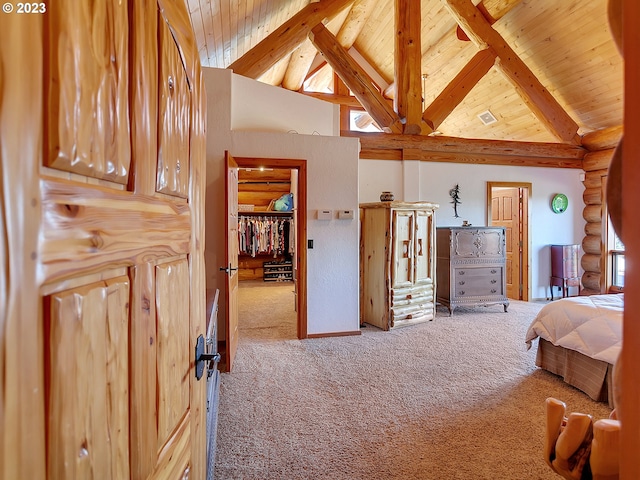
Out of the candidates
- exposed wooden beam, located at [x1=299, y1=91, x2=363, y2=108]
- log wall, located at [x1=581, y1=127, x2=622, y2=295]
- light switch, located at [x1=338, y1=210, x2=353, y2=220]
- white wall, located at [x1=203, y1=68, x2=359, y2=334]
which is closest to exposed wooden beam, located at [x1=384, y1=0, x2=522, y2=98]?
exposed wooden beam, located at [x1=299, y1=91, x2=363, y2=108]

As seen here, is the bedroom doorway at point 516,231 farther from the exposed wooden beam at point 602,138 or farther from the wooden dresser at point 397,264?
the wooden dresser at point 397,264

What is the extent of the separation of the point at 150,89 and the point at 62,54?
25 centimetres

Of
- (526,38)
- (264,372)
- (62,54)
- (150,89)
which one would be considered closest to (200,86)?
(150,89)

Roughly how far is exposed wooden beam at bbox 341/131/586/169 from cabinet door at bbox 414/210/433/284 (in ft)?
4.05

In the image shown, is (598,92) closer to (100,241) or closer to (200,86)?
(200,86)

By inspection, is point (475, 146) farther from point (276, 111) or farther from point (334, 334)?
point (334, 334)

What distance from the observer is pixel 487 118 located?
6613 millimetres

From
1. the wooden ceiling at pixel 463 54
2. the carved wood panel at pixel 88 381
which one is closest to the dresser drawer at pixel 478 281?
the wooden ceiling at pixel 463 54

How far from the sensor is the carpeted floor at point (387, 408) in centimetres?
179

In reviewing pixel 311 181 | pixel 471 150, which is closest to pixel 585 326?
pixel 311 181

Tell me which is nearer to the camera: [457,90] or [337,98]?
[457,90]

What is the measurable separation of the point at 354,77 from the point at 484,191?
9.35 feet

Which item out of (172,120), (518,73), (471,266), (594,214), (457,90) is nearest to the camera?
(172,120)

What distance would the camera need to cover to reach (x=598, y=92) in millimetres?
5184
